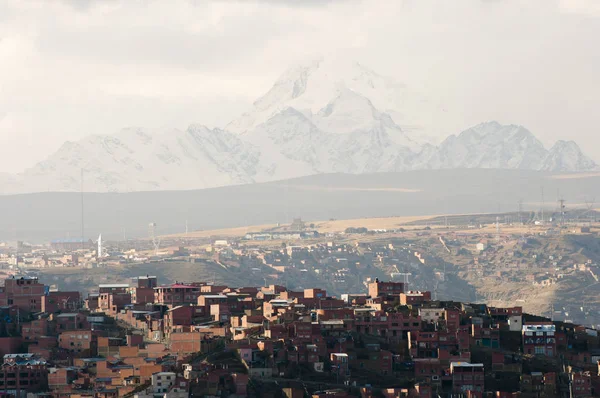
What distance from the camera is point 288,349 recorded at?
104m

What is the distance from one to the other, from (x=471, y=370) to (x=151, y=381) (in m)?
17.0

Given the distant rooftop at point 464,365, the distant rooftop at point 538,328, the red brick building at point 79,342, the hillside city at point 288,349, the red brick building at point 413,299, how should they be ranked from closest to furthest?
the hillside city at point 288,349 → the distant rooftop at point 464,365 → the red brick building at point 79,342 → the distant rooftop at point 538,328 → the red brick building at point 413,299

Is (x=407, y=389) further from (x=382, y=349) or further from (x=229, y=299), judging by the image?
(x=229, y=299)

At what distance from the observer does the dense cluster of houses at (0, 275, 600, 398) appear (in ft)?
326

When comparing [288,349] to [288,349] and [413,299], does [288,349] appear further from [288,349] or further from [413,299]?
[413,299]

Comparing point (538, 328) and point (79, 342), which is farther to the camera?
point (538, 328)

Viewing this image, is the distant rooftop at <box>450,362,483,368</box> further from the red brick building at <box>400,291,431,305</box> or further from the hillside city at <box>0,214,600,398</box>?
the red brick building at <box>400,291,431,305</box>

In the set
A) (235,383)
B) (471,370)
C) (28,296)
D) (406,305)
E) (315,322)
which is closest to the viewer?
(235,383)

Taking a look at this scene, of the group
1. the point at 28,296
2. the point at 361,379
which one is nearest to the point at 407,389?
the point at 361,379

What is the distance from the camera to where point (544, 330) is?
11456cm

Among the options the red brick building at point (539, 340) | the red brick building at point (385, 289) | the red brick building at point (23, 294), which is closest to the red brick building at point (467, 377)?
the red brick building at point (539, 340)

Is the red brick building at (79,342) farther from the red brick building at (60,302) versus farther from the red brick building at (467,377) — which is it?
the red brick building at (467,377)

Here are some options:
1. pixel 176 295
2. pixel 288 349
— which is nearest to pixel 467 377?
pixel 288 349

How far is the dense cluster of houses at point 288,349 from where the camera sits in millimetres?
99438
